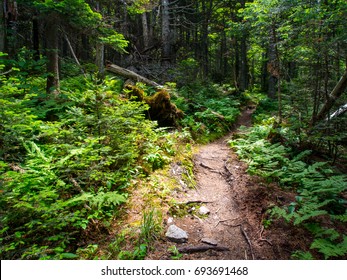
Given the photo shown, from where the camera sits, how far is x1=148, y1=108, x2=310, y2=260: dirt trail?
3275mm

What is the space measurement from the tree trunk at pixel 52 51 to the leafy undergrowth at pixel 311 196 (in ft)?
20.1

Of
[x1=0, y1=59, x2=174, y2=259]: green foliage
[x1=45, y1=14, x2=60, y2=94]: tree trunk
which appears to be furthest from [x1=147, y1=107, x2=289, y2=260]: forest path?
[x1=45, y1=14, x2=60, y2=94]: tree trunk

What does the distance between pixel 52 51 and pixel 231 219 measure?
21.4 ft

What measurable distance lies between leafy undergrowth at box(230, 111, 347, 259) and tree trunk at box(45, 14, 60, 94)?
6133mm

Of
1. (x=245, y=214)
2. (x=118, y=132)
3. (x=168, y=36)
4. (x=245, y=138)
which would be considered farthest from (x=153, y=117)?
(x=168, y=36)

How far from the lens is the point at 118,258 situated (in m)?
2.94

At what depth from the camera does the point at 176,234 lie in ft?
11.4

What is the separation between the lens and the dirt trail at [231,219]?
3.28 m

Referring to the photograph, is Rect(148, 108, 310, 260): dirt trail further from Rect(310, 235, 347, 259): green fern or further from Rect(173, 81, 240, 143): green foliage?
Rect(173, 81, 240, 143): green foliage

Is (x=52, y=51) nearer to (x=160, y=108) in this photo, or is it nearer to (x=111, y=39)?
(x=111, y=39)

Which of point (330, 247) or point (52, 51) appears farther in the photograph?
point (52, 51)

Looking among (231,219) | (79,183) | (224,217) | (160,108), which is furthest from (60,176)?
(160,108)

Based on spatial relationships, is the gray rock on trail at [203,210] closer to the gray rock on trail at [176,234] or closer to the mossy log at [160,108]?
the gray rock on trail at [176,234]

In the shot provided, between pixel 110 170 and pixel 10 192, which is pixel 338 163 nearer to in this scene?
pixel 110 170
